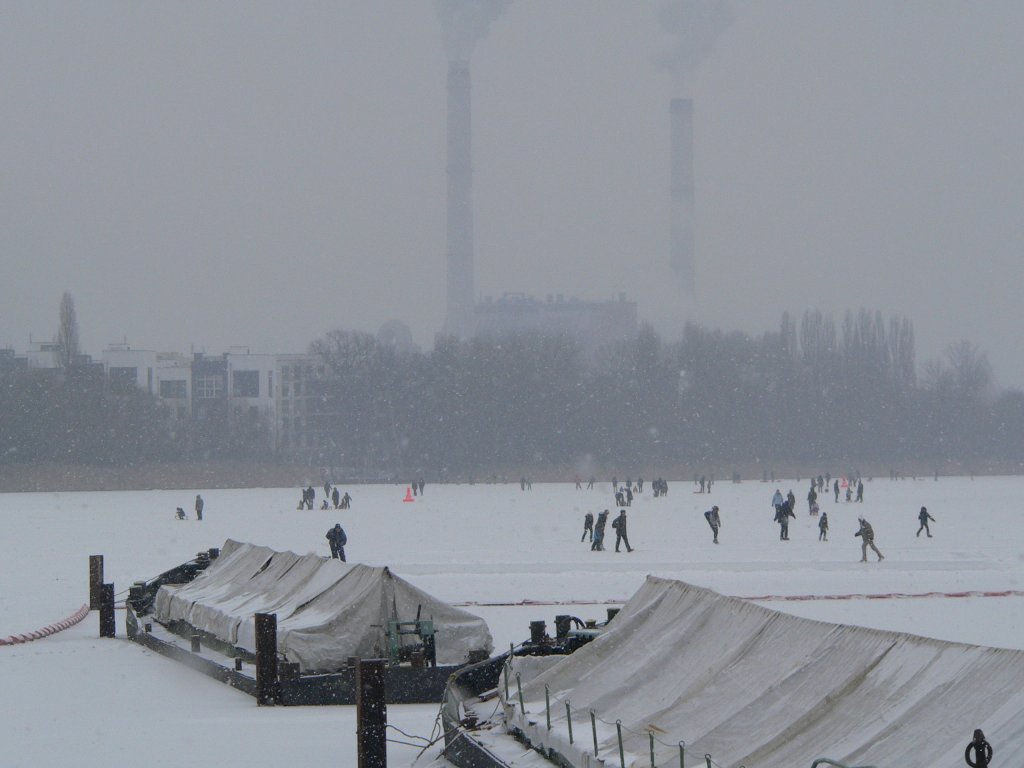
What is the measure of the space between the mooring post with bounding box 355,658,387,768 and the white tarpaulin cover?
1100 mm

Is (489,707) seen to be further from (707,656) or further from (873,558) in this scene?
(873,558)

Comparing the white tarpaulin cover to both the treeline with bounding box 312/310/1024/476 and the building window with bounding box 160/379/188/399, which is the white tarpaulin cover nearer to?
the treeline with bounding box 312/310/1024/476

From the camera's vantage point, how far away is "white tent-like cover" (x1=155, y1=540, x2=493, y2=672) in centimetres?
1516

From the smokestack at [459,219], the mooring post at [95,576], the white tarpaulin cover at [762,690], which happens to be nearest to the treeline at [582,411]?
the smokestack at [459,219]

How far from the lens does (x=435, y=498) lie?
68.1 m

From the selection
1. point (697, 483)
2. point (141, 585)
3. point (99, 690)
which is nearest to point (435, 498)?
point (697, 483)

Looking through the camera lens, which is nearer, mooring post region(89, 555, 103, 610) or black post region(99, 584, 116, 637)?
black post region(99, 584, 116, 637)

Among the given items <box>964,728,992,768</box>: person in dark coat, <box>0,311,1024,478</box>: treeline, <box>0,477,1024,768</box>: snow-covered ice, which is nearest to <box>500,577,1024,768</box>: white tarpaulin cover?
<box>964,728,992,768</box>: person in dark coat

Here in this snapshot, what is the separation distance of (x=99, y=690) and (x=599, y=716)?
23.1ft

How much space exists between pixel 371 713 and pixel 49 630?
34.4ft

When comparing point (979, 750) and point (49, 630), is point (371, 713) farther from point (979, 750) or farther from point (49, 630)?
point (49, 630)

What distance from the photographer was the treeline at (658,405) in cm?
11950

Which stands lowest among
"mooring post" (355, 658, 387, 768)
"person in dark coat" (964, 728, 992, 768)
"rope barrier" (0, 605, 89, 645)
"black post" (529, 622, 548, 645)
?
"rope barrier" (0, 605, 89, 645)

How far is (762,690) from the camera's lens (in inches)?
383
